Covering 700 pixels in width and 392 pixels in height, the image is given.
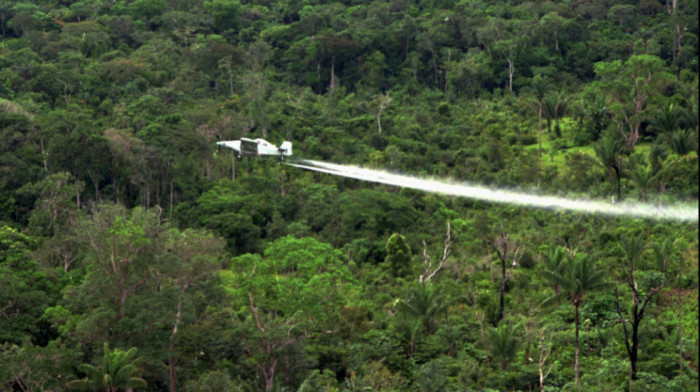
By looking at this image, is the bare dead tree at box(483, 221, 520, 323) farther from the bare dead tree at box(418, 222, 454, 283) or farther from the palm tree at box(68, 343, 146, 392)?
the palm tree at box(68, 343, 146, 392)

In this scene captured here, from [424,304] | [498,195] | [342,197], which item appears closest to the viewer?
[424,304]

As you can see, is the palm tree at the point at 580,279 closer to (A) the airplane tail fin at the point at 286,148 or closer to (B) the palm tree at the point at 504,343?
(B) the palm tree at the point at 504,343

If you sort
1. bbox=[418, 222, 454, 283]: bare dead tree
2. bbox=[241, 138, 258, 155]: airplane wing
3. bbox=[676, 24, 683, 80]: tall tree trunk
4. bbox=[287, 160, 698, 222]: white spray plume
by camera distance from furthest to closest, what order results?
bbox=[676, 24, 683, 80]: tall tree trunk
bbox=[241, 138, 258, 155]: airplane wing
bbox=[287, 160, 698, 222]: white spray plume
bbox=[418, 222, 454, 283]: bare dead tree

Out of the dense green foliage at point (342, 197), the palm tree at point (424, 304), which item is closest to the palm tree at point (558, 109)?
the dense green foliage at point (342, 197)

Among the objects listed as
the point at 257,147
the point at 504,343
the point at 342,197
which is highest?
the point at 257,147

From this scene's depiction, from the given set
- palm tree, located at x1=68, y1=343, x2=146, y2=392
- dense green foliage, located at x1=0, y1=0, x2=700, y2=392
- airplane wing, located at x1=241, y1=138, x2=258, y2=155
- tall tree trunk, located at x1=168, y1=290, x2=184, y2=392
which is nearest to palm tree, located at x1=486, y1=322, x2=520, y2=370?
dense green foliage, located at x1=0, y1=0, x2=700, y2=392

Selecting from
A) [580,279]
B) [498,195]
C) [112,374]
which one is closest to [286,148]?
[498,195]

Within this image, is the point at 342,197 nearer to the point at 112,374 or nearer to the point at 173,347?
the point at 173,347
